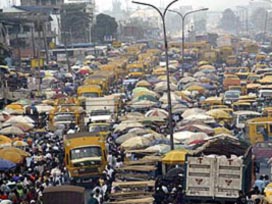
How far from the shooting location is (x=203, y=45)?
2889 inches

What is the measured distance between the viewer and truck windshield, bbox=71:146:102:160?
20547 mm

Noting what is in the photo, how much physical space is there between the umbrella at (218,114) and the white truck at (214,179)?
1188 centimetres

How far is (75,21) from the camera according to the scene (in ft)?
299

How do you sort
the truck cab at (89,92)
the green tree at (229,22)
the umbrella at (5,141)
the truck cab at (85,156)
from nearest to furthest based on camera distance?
the truck cab at (85,156)
the umbrella at (5,141)
the truck cab at (89,92)
the green tree at (229,22)

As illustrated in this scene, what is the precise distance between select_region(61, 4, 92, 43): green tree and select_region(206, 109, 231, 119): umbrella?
62.2 metres

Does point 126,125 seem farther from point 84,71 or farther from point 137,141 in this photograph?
point 84,71

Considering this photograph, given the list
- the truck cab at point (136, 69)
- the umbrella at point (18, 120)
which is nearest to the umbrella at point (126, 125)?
the umbrella at point (18, 120)

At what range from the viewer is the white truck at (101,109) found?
95.7ft

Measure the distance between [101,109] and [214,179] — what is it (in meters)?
Result: 15.6

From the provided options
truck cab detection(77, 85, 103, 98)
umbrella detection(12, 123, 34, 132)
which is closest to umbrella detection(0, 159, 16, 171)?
umbrella detection(12, 123, 34, 132)

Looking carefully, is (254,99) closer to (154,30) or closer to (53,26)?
(53,26)

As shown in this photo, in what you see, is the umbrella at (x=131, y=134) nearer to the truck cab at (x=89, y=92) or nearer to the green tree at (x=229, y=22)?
the truck cab at (x=89, y=92)

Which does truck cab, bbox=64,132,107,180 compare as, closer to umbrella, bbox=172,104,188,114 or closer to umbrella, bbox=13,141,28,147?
umbrella, bbox=13,141,28,147

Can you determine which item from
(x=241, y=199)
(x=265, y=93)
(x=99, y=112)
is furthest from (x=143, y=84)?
(x=241, y=199)
